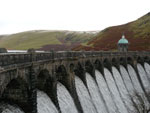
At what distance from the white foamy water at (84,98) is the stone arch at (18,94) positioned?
1619cm

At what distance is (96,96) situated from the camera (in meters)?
42.6

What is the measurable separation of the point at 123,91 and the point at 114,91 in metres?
6.56

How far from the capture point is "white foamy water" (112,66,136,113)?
53.0 m

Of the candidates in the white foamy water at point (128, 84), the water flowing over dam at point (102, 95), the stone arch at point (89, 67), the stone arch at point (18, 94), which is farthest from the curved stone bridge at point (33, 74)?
the white foamy water at point (128, 84)

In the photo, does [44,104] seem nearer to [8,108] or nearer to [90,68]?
[8,108]

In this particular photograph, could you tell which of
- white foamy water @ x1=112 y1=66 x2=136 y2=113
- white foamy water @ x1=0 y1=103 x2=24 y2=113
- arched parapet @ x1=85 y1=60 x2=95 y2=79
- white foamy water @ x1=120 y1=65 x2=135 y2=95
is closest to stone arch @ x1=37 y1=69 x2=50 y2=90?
white foamy water @ x1=0 y1=103 x2=24 y2=113

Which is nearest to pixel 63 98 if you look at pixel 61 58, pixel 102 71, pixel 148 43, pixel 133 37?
pixel 61 58

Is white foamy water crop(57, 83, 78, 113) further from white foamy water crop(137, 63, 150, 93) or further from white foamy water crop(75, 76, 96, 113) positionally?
white foamy water crop(137, 63, 150, 93)

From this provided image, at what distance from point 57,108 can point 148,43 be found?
10603cm

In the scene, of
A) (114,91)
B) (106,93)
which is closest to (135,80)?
(114,91)

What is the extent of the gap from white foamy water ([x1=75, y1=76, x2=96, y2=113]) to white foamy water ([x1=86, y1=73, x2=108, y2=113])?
7.44 ft

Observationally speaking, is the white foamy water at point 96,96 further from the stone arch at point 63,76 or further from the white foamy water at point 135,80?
the white foamy water at point 135,80

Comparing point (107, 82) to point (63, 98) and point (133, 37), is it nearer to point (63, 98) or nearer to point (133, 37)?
point (63, 98)

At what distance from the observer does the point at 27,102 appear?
20.6m
